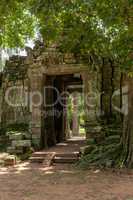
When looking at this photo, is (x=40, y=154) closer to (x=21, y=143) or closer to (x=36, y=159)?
(x=36, y=159)

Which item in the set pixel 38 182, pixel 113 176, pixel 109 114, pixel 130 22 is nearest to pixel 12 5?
pixel 130 22

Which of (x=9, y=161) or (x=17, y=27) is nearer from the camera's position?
(x=17, y=27)

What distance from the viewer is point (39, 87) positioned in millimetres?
14508

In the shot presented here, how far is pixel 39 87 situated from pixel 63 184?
21.2ft

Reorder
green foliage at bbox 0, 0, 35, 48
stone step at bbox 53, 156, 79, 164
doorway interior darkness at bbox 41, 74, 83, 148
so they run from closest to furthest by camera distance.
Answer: green foliage at bbox 0, 0, 35, 48 → stone step at bbox 53, 156, 79, 164 → doorway interior darkness at bbox 41, 74, 83, 148

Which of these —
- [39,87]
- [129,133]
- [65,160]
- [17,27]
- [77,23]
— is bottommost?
[65,160]

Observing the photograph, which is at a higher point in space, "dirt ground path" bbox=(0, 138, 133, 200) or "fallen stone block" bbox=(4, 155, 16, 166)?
"fallen stone block" bbox=(4, 155, 16, 166)

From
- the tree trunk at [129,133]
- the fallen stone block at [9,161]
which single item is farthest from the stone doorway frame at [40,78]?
the tree trunk at [129,133]

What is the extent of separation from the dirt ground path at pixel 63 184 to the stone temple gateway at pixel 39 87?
3.34 metres

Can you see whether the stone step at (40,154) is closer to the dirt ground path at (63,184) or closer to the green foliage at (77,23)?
the dirt ground path at (63,184)

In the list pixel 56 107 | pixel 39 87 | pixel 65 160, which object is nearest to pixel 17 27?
pixel 39 87

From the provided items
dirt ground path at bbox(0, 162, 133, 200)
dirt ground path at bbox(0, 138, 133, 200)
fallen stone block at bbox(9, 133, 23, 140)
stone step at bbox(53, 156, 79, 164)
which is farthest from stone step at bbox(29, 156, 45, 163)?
fallen stone block at bbox(9, 133, 23, 140)

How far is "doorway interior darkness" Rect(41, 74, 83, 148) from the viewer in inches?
596

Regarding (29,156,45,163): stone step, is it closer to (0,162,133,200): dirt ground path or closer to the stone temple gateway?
(0,162,133,200): dirt ground path
